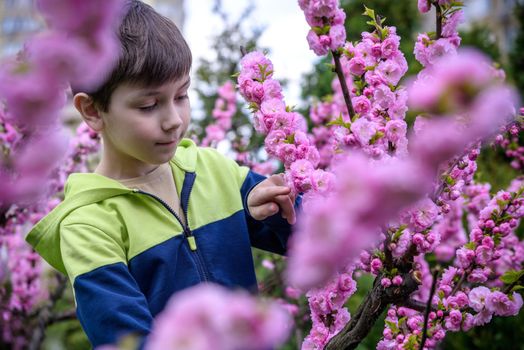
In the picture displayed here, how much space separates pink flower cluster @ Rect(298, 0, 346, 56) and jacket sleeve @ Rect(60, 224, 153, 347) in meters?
0.76

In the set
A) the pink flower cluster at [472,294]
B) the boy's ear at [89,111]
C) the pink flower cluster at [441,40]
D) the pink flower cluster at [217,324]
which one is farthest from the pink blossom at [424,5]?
the pink flower cluster at [217,324]

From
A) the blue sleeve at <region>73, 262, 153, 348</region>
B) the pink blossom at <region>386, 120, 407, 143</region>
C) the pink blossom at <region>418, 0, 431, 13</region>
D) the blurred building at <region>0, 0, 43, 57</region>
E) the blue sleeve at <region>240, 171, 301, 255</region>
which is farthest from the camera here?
the blue sleeve at <region>240, 171, 301, 255</region>

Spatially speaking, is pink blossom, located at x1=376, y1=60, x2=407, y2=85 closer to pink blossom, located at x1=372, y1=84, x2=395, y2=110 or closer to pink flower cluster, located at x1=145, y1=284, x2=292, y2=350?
pink blossom, located at x1=372, y1=84, x2=395, y2=110

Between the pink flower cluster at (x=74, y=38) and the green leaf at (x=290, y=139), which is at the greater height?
the green leaf at (x=290, y=139)

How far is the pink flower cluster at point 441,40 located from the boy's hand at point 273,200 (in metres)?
0.51

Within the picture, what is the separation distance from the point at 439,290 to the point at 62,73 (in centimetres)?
134

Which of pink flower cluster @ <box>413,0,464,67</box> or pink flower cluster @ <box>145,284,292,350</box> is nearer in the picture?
pink flower cluster @ <box>145,284,292,350</box>

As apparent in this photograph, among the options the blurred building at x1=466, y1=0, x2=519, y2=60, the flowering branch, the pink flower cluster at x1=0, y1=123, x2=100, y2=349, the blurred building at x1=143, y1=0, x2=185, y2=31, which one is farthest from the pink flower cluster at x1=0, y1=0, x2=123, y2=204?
the blurred building at x1=466, y1=0, x2=519, y2=60

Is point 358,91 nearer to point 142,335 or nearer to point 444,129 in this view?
point 142,335

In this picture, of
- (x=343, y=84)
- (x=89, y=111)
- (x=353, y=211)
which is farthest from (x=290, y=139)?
(x=353, y=211)

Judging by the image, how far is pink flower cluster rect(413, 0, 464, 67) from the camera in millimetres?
1557

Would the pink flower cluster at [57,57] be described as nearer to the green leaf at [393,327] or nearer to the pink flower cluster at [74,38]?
the pink flower cluster at [74,38]

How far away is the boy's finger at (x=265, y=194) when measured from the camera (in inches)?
65.5

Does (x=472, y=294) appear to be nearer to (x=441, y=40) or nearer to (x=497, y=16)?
(x=441, y=40)
